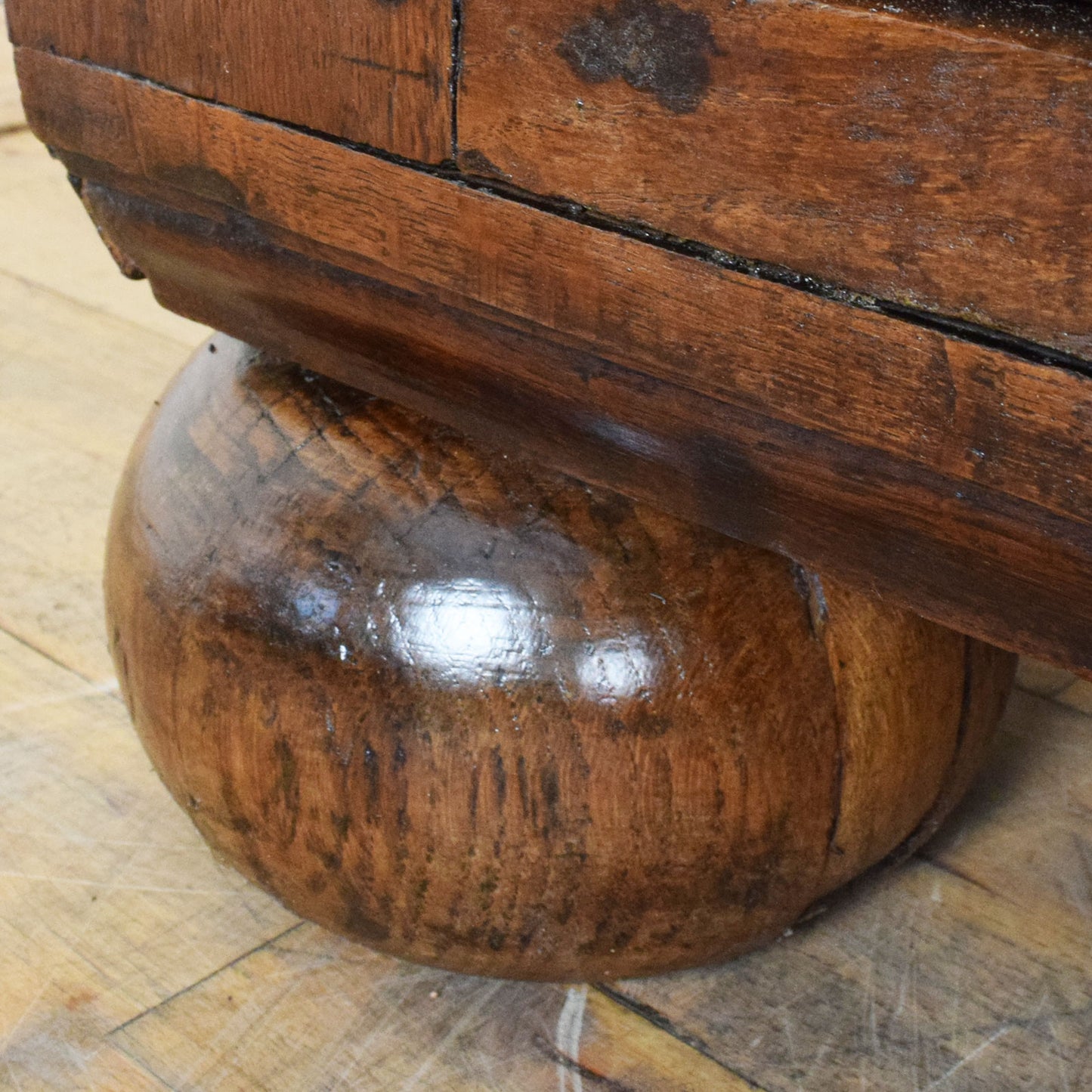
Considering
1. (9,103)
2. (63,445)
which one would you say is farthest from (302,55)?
(9,103)

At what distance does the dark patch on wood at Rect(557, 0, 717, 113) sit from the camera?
2.32ft

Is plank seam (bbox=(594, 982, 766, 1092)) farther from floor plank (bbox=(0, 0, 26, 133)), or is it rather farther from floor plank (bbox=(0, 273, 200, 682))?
floor plank (bbox=(0, 0, 26, 133))

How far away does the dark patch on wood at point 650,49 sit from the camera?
71 centimetres

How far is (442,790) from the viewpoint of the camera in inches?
40.3

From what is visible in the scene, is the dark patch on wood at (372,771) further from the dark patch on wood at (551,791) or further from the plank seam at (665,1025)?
the plank seam at (665,1025)

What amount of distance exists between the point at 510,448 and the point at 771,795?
298mm

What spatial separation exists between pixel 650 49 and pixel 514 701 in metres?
0.45

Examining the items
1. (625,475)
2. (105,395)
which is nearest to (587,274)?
(625,475)

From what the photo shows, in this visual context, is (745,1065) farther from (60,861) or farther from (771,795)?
(60,861)

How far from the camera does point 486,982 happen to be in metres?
1.21

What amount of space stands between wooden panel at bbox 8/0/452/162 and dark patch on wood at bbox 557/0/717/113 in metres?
0.10

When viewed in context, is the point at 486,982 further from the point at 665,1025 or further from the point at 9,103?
the point at 9,103

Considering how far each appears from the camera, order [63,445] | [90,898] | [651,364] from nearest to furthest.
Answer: [651,364] → [90,898] → [63,445]

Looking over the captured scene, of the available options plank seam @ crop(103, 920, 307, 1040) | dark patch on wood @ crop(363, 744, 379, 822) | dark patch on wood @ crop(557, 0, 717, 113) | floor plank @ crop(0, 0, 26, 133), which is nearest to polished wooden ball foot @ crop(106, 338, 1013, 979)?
dark patch on wood @ crop(363, 744, 379, 822)
